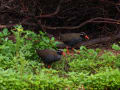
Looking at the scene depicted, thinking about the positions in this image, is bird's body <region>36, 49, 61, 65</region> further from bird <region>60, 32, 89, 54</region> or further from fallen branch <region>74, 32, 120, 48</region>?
fallen branch <region>74, 32, 120, 48</region>

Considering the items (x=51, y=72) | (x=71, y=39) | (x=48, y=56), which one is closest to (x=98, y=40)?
(x=71, y=39)

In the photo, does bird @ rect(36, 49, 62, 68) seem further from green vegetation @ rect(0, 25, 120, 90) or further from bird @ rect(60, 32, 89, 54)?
bird @ rect(60, 32, 89, 54)

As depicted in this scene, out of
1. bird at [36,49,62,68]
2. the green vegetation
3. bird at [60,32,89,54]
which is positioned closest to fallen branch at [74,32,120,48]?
bird at [60,32,89,54]

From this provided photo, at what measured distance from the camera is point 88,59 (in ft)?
23.4

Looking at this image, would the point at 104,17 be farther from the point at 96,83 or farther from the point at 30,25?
the point at 96,83

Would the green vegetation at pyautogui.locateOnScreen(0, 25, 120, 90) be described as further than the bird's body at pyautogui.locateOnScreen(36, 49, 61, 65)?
No

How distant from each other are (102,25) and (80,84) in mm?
5515

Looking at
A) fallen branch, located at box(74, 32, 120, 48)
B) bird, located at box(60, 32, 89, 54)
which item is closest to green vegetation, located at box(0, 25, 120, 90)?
bird, located at box(60, 32, 89, 54)

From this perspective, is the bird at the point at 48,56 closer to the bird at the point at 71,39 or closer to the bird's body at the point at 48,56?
the bird's body at the point at 48,56

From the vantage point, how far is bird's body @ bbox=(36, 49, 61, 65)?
6985 millimetres

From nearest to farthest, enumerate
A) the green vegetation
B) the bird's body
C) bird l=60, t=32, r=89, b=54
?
the green vegetation → the bird's body → bird l=60, t=32, r=89, b=54

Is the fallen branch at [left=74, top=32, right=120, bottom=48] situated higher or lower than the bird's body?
lower

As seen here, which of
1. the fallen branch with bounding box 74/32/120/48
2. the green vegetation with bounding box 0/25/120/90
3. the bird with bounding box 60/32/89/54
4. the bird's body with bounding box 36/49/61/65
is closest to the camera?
the green vegetation with bounding box 0/25/120/90

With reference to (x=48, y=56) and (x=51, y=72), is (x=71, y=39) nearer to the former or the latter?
(x=48, y=56)
